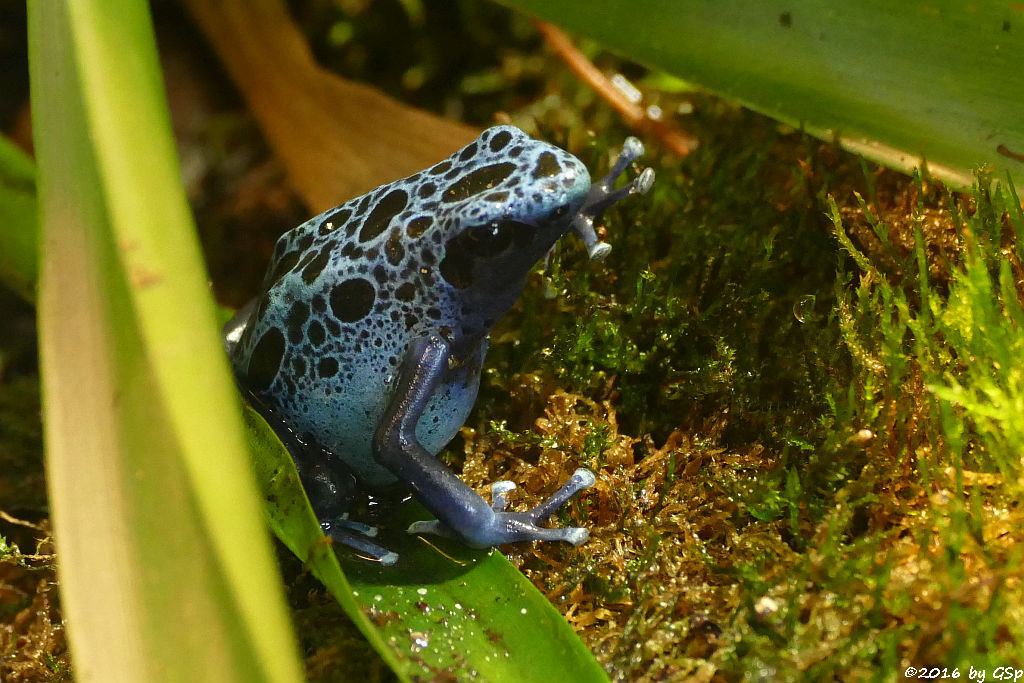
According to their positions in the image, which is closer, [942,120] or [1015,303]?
[1015,303]

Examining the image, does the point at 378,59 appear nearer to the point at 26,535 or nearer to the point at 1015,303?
the point at 26,535

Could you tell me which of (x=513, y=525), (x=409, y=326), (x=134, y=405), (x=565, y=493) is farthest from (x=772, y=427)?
(x=134, y=405)

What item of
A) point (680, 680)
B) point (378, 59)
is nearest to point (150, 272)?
point (680, 680)

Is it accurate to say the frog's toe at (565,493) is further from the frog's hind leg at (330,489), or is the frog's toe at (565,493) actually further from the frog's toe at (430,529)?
the frog's hind leg at (330,489)

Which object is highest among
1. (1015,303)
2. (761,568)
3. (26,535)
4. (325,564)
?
(1015,303)

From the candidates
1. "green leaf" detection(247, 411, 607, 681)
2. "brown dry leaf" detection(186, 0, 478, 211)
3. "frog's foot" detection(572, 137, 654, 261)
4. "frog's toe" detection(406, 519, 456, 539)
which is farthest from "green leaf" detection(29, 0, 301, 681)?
"brown dry leaf" detection(186, 0, 478, 211)

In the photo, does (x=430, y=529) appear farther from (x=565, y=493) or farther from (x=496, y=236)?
(x=496, y=236)
